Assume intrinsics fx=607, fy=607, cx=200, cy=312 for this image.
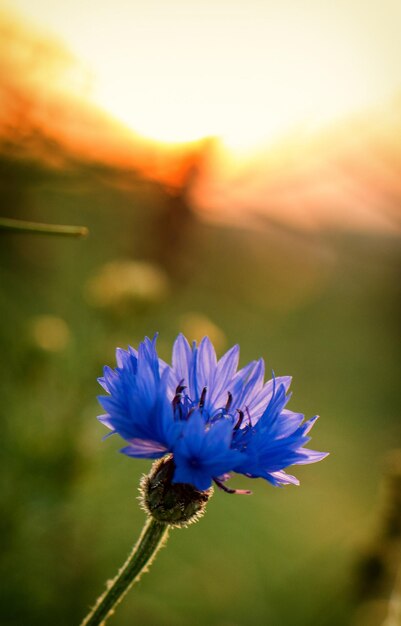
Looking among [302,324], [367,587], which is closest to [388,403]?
[302,324]

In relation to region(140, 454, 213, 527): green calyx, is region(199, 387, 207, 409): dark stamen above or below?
above

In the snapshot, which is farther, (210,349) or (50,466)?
(50,466)

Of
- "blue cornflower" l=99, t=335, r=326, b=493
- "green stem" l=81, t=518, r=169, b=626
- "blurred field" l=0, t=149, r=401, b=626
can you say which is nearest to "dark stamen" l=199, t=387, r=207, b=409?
"blue cornflower" l=99, t=335, r=326, b=493

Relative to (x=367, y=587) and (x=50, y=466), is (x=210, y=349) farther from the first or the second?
(x=367, y=587)

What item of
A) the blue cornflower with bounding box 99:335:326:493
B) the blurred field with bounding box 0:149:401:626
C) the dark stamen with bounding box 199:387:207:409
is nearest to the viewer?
the blue cornflower with bounding box 99:335:326:493

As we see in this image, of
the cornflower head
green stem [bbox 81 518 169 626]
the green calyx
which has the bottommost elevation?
green stem [bbox 81 518 169 626]

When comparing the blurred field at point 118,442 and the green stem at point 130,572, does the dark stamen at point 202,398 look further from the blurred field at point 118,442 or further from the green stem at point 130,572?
the blurred field at point 118,442

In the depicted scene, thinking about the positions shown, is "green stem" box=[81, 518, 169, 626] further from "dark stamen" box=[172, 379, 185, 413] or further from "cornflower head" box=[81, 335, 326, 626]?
"dark stamen" box=[172, 379, 185, 413]

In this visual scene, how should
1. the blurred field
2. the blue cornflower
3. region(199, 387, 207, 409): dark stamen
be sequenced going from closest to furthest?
the blue cornflower → region(199, 387, 207, 409): dark stamen → the blurred field
